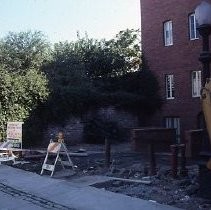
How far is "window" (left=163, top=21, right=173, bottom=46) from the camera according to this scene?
31.1m

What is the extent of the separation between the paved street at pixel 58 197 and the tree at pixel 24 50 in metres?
18.5

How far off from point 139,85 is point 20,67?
297 inches

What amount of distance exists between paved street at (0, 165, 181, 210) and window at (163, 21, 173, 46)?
1872cm

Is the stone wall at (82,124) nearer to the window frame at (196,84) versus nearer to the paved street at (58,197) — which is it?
the window frame at (196,84)

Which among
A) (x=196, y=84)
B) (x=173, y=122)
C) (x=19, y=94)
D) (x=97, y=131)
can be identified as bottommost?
(x=97, y=131)

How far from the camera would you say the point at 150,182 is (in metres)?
12.3

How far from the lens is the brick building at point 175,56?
29656 millimetres

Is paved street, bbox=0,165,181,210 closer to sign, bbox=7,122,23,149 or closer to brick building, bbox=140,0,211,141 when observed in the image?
sign, bbox=7,122,23,149

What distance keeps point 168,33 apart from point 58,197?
21650 mm

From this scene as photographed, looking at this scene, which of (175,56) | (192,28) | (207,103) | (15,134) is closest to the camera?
(207,103)

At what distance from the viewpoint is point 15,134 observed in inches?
739

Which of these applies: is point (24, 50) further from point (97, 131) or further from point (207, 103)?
point (207, 103)

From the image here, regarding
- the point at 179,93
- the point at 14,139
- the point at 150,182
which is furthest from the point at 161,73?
the point at 150,182

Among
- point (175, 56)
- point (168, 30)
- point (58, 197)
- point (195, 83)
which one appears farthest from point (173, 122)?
point (58, 197)
